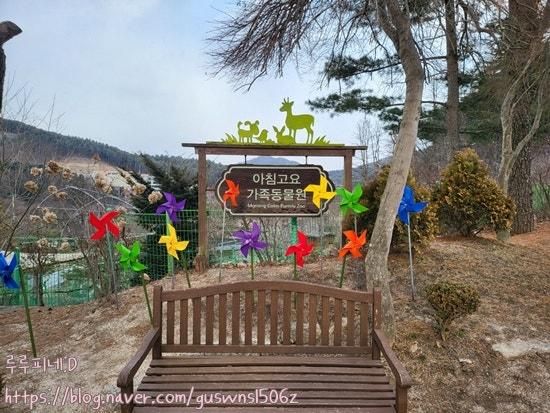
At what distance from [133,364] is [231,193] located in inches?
102

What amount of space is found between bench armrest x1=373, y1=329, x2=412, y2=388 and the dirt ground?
0.74 meters

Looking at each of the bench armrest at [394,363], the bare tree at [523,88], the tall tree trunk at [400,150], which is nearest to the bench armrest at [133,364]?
the bench armrest at [394,363]

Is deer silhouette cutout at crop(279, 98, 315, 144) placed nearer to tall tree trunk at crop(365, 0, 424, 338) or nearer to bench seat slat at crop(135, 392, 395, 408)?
tall tree trunk at crop(365, 0, 424, 338)

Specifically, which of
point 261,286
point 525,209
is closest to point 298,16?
point 261,286

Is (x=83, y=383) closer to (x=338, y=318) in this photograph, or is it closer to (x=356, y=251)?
(x=338, y=318)

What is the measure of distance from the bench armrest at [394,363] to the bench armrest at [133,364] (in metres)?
1.39

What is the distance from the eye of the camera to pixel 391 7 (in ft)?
11.5

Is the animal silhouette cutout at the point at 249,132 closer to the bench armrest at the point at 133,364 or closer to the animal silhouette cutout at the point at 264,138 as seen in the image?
the animal silhouette cutout at the point at 264,138

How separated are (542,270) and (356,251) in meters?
3.29

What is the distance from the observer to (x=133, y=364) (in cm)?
208

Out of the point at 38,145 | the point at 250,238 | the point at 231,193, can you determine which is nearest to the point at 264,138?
the point at 231,193

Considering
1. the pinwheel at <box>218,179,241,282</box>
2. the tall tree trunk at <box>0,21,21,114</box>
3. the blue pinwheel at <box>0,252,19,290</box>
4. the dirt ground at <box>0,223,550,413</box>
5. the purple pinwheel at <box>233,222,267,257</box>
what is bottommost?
the dirt ground at <box>0,223,550,413</box>

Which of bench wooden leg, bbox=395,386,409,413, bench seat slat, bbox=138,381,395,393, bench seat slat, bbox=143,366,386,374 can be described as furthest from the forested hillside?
bench wooden leg, bbox=395,386,409,413

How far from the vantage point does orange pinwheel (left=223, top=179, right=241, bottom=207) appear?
4441mm
